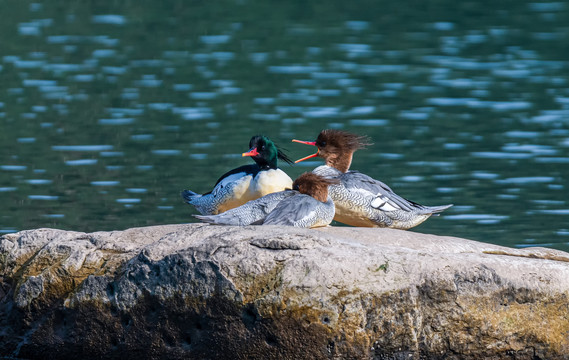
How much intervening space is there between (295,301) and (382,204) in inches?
102

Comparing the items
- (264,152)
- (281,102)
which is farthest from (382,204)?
(281,102)

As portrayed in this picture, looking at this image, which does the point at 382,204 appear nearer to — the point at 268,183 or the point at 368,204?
the point at 368,204

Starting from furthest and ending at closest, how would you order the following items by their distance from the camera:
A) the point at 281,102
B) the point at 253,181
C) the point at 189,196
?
1. the point at 281,102
2. the point at 189,196
3. the point at 253,181

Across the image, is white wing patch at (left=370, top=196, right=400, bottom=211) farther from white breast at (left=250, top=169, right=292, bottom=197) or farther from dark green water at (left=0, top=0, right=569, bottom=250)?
dark green water at (left=0, top=0, right=569, bottom=250)

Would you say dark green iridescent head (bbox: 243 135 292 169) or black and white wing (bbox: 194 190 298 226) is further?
dark green iridescent head (bbox: 243 135 292 169)

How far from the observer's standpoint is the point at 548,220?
34.7 feet

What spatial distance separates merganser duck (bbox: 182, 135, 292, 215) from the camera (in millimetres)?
8266

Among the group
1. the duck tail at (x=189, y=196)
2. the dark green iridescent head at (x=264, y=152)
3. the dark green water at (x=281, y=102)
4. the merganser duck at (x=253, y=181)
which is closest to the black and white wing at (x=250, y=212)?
the merganser duck at (x=253, y=181)

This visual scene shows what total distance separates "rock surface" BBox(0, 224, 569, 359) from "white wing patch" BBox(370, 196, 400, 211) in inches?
72.3

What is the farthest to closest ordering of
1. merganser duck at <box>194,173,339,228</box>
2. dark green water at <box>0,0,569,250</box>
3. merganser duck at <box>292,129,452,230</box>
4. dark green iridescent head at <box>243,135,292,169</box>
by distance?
dark green water at <box>0,0,569,250</box> → dark green iridescent head at <box>243,135,292,169</box> → merganser duck at <box>292,129,452,230</box> → merganser duck at <box>194,173,339,228</box>

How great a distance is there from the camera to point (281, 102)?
1692 centimetres

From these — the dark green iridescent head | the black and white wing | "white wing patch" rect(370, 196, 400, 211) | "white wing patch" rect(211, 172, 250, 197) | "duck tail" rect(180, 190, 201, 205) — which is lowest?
"duck tail" rect(180, 190, 201, 205)

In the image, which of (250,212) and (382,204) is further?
(382,204)

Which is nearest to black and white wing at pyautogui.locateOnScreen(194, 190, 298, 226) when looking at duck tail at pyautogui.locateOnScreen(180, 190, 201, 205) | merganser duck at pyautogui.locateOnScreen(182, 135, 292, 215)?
merganser duck at pyautogui.locateOnScreen(182, 135, 292, 215)
